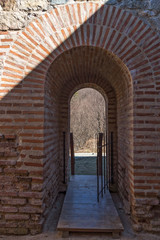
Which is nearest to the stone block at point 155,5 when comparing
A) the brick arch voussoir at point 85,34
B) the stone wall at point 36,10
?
the stone wall at point 36,10

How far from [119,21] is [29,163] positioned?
2.77m

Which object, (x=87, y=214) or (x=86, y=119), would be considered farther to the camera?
(x=86, y=119)

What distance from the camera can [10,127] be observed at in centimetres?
280

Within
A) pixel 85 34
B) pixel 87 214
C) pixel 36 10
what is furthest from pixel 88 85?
pixel 87 214

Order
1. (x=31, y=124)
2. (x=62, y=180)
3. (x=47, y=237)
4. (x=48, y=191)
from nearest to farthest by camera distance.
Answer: (x=47, y=237), (x=31, y=124), (x=48, y=191), (x=62, y=180)

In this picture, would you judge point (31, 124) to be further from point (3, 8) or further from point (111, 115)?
point (111, 115)

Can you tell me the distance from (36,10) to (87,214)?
3.64m

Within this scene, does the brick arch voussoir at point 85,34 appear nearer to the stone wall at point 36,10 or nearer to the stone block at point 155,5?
the stone wall at point 36,10

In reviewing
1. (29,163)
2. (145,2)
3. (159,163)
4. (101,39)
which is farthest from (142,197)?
(145,2)

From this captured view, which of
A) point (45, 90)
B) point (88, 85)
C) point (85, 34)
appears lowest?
point (45, 90)

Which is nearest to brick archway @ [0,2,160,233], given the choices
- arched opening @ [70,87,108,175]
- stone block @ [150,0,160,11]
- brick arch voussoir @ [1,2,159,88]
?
brick arch voussoir @ [1,2,159,88]

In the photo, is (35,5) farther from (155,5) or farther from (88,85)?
(88,85)

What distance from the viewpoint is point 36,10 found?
113 inches

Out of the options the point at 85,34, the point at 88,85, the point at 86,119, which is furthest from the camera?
the point at 86,119
